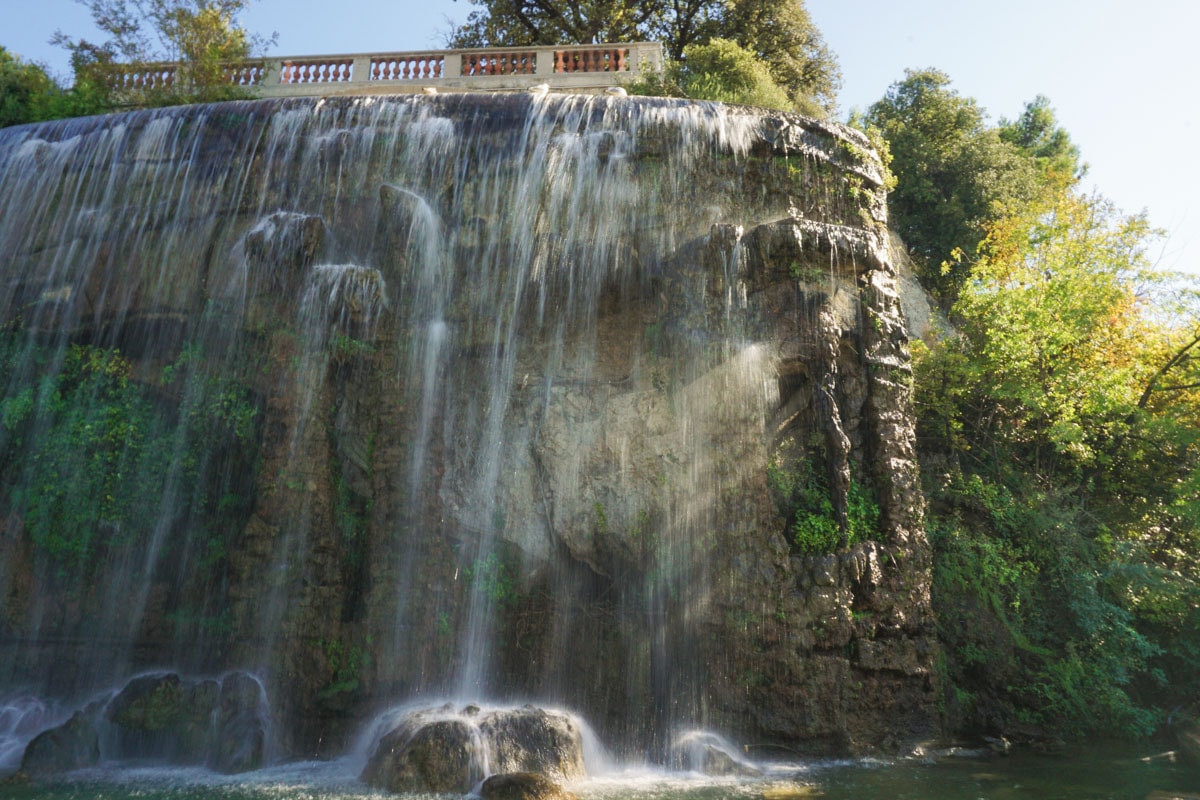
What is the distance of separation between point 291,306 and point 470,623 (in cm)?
527

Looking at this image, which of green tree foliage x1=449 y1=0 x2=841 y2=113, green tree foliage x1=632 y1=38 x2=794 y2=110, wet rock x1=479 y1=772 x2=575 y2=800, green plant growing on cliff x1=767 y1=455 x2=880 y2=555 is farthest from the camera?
green tree foliage x1=449 y1=0 x2=841 y2=113

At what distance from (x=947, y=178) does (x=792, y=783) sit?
691 inches

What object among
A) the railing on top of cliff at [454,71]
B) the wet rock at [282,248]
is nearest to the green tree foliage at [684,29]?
the railing on top of cliff at [454,71]

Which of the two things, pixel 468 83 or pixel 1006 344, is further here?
pixel 468 83

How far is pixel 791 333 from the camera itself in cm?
1181

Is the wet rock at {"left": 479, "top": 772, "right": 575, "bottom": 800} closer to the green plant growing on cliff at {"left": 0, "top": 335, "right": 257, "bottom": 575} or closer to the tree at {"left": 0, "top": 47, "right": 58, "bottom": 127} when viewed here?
the green plant growing on cliff at {"left": 0, "top": 335, "right": 257, "bottom": 575}

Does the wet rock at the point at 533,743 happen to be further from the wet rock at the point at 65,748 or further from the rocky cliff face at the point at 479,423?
the wet rock at the point at 65,748

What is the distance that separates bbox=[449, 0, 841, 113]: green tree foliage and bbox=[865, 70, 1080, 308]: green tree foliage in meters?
2.67

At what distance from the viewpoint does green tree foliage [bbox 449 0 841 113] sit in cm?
2422

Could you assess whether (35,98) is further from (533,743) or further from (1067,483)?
(1067,483)

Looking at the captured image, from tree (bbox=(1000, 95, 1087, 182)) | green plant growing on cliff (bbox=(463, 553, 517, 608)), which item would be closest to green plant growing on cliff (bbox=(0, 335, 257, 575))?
green plant growing on cliff (bbox=(463, 553, 517, 608))

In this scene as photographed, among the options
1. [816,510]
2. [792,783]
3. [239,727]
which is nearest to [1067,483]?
[816,510]

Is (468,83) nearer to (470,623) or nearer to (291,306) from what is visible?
(291,306)

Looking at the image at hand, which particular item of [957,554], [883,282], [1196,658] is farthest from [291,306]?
[1196,658]
